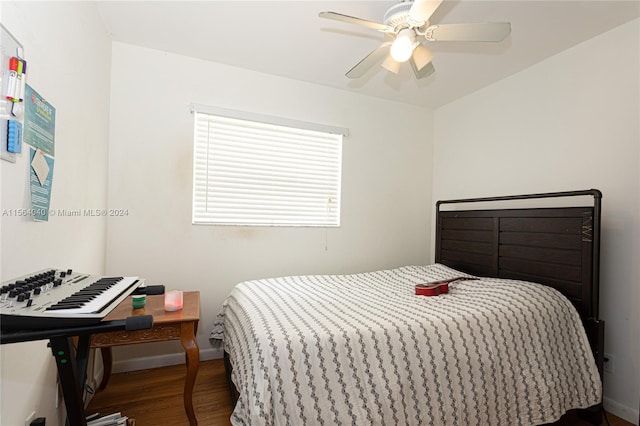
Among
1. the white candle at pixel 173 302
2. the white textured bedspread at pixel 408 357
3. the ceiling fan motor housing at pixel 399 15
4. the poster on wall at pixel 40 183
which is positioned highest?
the ceiling fan motor housing at pixel 399 15

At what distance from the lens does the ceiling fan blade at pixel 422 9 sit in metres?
1.38

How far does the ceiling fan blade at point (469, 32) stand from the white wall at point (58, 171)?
1.77 m

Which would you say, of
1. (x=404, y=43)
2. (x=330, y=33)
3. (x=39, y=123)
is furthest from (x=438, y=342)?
(x=330, y=33)

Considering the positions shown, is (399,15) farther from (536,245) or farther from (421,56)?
(536,245)

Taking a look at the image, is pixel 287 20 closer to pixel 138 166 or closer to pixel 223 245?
pixel 138 166

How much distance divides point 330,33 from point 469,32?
1016 millimetres

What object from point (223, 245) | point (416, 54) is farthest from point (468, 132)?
point (223, 245)

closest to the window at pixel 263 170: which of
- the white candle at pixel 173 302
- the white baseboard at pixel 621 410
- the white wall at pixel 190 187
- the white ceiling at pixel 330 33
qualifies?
the white wall at pixel 190 187

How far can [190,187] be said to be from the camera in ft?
8.55

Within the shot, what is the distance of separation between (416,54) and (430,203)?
210cm

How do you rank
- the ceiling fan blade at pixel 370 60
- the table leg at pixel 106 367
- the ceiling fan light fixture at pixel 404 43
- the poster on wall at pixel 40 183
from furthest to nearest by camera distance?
the table leg at pixel 106 367 → the ceiling fan blade at pixel 370 60 → the ceiling fan light fixture at pixel 404 43 → the poster on wall at pixel 40 183

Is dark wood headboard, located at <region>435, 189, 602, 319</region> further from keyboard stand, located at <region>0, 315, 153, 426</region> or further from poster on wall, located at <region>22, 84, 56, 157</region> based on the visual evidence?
poster on wall, located at <region>22, 84, 56, 157</region>

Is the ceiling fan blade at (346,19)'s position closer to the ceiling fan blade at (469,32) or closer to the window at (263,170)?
the ceiling fan blade at (469,32)

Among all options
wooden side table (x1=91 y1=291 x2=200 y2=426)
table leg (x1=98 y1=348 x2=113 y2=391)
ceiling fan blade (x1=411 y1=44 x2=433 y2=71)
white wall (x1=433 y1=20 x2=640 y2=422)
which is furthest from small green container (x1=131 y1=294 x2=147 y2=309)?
white wall (x1=433 y1=20 x2=640 y2=422)
